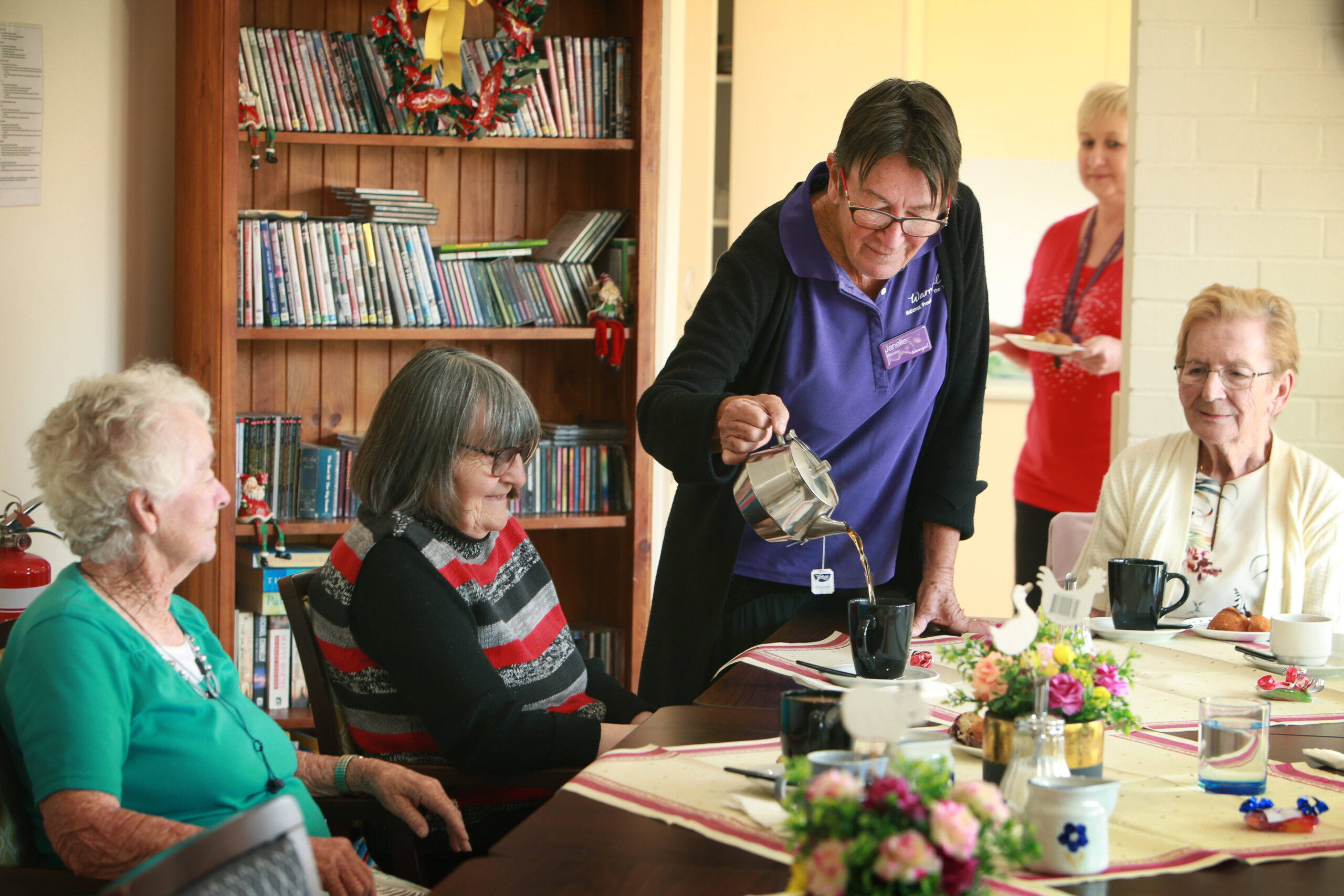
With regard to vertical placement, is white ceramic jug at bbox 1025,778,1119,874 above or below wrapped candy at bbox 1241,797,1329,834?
above

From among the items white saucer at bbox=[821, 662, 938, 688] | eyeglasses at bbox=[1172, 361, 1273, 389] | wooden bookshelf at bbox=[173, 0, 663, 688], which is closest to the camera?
white saucer at bbox=[821, 662, 938, 688]

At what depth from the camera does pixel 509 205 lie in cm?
352

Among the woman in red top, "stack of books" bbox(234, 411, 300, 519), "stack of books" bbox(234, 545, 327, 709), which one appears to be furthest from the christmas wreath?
the woman in red top

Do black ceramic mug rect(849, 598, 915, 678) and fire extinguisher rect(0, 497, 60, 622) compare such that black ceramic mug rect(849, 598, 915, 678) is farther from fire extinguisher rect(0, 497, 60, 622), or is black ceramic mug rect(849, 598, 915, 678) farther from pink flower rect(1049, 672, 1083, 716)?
fire extinguisher rect(0, 497, 60, 622)

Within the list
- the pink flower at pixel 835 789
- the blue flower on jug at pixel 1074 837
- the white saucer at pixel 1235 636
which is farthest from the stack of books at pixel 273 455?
the pink flower at pixel 835 789

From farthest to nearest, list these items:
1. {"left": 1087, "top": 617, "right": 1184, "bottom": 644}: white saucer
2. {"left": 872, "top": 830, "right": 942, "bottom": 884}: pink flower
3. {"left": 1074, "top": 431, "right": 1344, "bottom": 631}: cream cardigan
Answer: {"left": 1074, "top": 431, "right": 1344, "bottom": 631}: cream cardigan → {"left": 1087, "top": 617, "right": 1184, "bottom": 644}: white saucer → {"left": 872, "top": 830, "right": 942, "bottom": 884}: pink flower

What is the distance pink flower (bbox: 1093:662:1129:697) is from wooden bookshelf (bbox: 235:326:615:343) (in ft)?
7.58

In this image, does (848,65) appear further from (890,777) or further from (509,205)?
(890,777)

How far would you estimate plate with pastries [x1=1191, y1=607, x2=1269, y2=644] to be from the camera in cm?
190

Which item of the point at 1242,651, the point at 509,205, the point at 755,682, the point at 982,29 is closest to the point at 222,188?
the point at 509,205

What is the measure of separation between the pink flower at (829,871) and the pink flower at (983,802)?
8cm

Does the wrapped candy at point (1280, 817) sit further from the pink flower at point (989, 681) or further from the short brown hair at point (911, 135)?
the short brown hair at point (911, 135)

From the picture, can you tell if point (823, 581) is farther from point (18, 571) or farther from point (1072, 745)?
point (18, 571)

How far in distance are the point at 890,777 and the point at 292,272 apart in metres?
2.72
